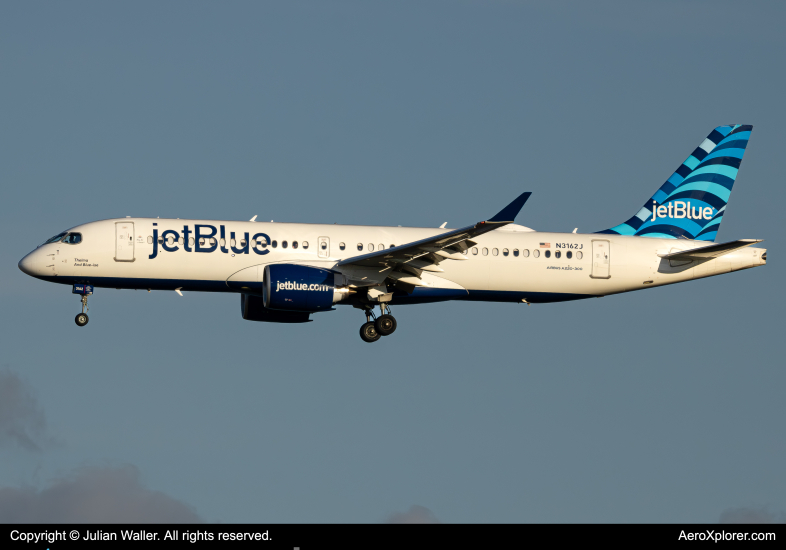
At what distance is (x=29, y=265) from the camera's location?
4781 cm

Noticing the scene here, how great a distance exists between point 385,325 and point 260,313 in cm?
577

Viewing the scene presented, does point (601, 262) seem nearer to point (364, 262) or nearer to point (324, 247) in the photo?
point (364, 262)

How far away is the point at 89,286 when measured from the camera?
48.0 meters

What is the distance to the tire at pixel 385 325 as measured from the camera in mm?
49438

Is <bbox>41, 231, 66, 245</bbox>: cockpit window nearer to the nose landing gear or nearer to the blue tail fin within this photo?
the nose landing gear

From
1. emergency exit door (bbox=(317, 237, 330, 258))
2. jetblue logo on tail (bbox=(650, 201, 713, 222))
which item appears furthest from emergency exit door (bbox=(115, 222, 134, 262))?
jetblue logo on tail (bbox=(650, 201, 713, 222))

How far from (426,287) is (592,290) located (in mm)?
7930

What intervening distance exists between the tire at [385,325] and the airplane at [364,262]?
0.14 feet

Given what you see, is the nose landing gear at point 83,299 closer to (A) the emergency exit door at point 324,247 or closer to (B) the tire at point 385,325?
(A) the emergency exit door at point 324,247

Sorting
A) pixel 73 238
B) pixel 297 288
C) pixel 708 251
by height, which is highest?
pixel 73 238

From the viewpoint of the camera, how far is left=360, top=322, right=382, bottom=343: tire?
4966cm

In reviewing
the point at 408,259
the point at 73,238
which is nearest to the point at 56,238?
the point at 73,238

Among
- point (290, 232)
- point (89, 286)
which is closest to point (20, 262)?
point (89, 286)

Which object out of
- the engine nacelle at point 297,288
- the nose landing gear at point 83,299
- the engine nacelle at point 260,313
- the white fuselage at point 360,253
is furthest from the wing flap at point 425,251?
the nose landing gear at point 83,299
